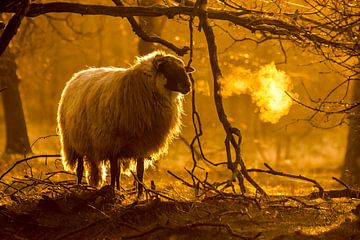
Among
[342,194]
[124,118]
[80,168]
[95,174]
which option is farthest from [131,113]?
[342,194]

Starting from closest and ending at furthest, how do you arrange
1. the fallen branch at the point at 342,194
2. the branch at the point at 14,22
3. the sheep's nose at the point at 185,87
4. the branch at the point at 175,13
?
the branch at the point at 14,22
the branch at the point at 175,13
the fallen branch at the point at 342,194
the sheep's nose at the point at 185,87

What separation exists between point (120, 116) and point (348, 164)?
8950 mm

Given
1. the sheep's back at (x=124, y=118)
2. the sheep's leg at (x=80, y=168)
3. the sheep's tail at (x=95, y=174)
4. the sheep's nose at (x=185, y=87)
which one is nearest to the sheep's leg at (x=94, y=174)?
the sheep's tail at (x=95, y=174)

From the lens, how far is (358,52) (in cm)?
802

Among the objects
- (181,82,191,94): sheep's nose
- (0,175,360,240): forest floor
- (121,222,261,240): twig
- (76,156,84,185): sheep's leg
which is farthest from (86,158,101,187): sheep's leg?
(121,222,261,240): twig

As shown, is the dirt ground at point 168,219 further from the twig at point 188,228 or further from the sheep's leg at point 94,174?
the sheep's leg at point 94,174

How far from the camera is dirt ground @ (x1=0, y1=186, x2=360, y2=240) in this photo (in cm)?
682

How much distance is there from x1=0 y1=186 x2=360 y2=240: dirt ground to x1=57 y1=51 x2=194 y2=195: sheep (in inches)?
33.6

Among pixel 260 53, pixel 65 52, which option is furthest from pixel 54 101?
pixel 260 53

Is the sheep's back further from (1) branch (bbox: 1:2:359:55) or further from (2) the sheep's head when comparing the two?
(1) branch (bbox: 1:2:359:55)

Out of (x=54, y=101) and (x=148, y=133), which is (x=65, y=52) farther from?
(x=148, y=133)

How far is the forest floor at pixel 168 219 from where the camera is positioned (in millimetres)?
6820

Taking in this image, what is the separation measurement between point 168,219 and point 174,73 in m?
2.51

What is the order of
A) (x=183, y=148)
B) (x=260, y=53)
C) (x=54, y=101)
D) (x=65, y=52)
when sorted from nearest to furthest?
(x=260, y=53) < (x=183, y=148) < (x=65, y=52) < (x=54, y=101)
